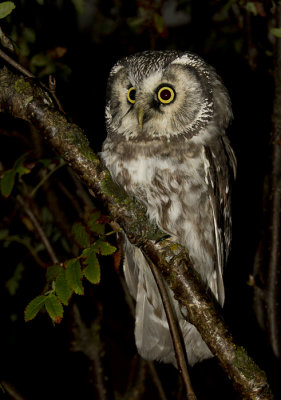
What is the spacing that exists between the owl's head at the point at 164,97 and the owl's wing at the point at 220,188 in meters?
0.12


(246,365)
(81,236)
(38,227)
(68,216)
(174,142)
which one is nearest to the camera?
(246,365)

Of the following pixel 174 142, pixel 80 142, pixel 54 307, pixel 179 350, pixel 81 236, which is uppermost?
pixel 80 142

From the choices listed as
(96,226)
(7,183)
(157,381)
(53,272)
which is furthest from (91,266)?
(157,381)

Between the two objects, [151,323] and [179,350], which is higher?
[179,350]

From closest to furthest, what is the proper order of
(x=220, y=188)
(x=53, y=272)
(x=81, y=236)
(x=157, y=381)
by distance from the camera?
1. (x=53, y=272)
2. (x=81, y=236)
3. (x=220, y=188)
4. (x=157, y=381)

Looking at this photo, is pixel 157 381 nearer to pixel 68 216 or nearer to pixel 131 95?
pixel 68 216

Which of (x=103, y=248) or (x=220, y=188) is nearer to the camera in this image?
(x=103, y=248)

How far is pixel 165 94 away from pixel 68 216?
1.43 metres

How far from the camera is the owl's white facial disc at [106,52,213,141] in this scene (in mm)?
1813

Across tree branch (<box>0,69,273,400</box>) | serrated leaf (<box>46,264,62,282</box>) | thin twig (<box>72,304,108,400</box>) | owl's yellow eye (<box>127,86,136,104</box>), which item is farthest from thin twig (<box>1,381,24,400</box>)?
owl's yellow eye (<box>127,86,136,104</box>)

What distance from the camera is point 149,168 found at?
6.03ft

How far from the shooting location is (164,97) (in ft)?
6.06

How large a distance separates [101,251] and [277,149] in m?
1.36

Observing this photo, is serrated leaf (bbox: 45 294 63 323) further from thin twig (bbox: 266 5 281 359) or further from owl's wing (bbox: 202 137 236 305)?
thin twig (bbox: 266 5 281 359)
